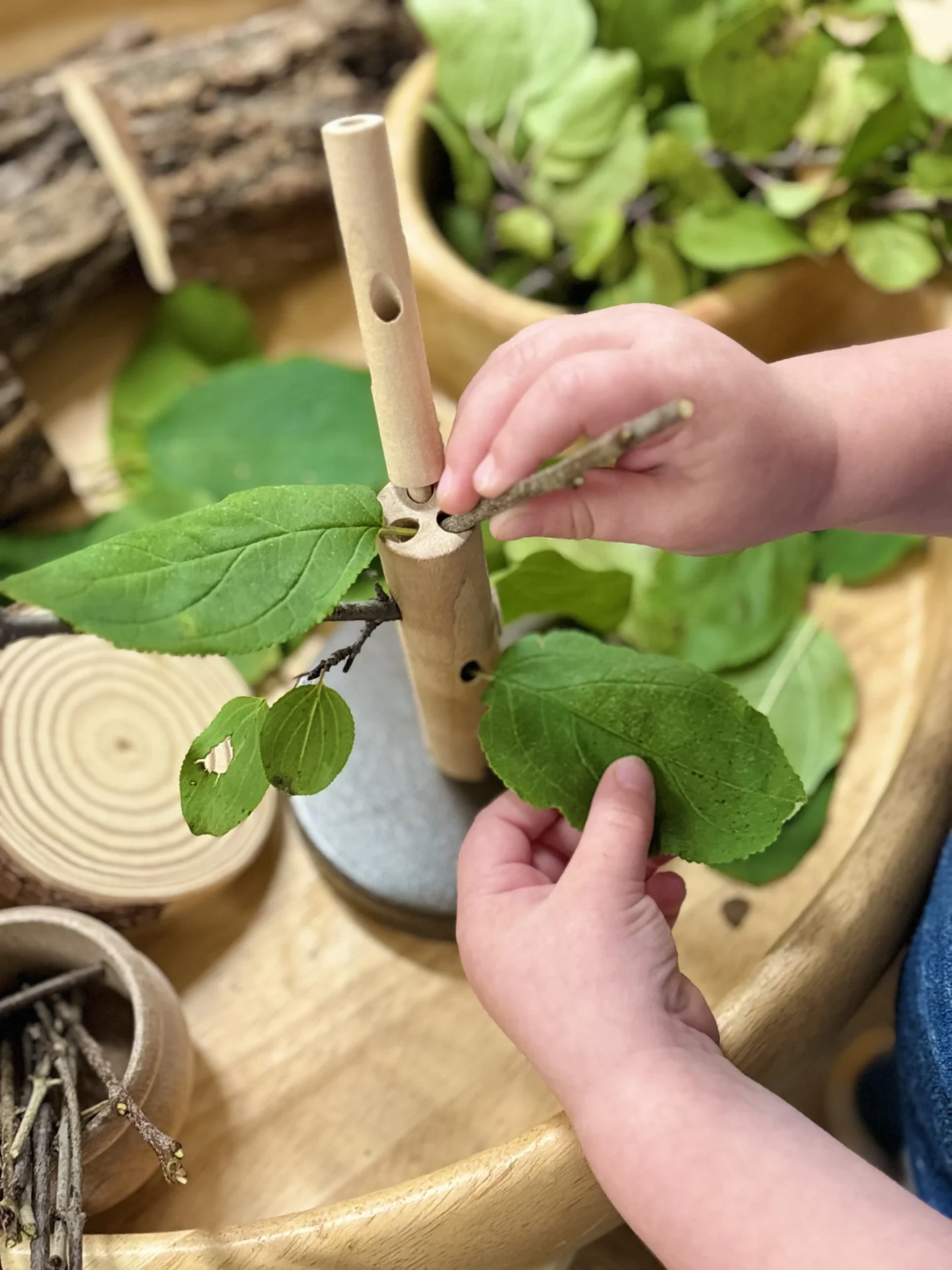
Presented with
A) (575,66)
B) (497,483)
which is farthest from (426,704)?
(575,66)

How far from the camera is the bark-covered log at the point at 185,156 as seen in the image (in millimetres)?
665

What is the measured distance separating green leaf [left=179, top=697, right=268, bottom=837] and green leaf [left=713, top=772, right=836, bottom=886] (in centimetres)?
27

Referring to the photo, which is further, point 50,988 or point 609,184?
point 609,184

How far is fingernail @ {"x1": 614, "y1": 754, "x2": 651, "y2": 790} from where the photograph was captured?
38cm

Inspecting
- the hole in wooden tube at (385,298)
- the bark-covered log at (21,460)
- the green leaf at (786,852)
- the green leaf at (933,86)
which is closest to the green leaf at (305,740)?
the hole in wooden tube at (385,298)

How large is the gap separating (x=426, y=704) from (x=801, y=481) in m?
0.18

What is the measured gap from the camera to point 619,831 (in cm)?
37

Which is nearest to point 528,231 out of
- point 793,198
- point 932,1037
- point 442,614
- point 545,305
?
point 545,305

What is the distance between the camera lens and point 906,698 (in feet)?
1.90

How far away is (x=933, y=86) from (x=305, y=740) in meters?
0.49

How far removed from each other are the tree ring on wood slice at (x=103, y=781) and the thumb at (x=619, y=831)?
0.19 m

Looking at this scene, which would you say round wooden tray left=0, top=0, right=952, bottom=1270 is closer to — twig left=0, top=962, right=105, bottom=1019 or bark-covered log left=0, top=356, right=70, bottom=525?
twig left=0, top=962, right=105, bottom=1019

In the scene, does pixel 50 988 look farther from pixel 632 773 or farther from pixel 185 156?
pixel 185 156

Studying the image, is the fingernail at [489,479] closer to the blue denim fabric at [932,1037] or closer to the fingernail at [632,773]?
the fingernail at [632,773]
